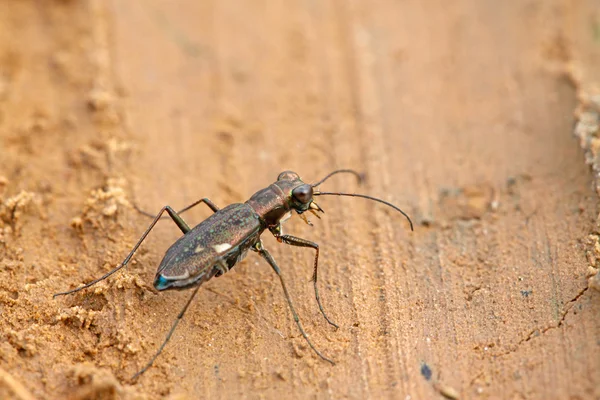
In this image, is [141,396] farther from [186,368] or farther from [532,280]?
[532,280]

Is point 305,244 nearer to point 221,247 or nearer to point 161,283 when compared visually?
point 221,247

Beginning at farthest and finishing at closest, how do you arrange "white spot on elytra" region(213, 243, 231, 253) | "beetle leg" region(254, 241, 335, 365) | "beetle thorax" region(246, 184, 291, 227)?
"beetle thorax" region(246, 184, 291, 227) < "white spot on elytra" region(213, 243, 231, 253) < "beetle leg" region(254, 241, 335, 365)

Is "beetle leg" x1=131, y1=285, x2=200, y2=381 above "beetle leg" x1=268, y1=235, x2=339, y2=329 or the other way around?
the other way around

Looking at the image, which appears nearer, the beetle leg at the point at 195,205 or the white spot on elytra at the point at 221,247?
the white spot on elytra at the point at 221,247

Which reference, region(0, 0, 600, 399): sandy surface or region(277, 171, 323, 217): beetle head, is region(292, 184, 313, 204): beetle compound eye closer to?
region(277, 171, 323, 217): beetle head

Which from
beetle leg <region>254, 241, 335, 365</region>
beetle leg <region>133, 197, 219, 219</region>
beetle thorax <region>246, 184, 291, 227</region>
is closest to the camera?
beetle leg <region>254, 241, 335, 365</region>

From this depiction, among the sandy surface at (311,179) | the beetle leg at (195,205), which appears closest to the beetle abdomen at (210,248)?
the beetle leg at (195,205)

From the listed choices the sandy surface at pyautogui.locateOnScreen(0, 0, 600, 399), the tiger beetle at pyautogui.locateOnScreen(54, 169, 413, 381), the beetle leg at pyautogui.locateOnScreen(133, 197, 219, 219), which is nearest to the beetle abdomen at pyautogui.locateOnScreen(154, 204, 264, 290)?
the tiger beetle at pyautogui.locateOnScreen(54, 169, 413, 381)

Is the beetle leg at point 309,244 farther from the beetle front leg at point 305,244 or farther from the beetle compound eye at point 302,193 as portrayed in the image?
the beetle compound eye at point 302,193
